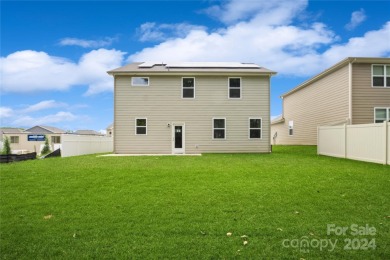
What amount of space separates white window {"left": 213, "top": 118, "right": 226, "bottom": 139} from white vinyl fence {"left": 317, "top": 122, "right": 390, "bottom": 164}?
6.04 meters

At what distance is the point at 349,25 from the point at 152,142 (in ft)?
51.0

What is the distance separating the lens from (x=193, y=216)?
4934mm

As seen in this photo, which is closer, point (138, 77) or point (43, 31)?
point (43, 31)

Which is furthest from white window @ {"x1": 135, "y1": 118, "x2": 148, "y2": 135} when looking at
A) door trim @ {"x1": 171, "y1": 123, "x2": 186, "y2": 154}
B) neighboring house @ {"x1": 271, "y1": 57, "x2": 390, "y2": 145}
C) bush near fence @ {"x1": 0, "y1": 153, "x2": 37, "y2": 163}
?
neighboring house @ {"x1": 271, "y1": 57, "x2": 390, "y2": 145}

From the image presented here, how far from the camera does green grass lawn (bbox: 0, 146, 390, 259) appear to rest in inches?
143

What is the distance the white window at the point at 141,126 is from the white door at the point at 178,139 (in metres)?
1.93

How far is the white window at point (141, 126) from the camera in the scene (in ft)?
60.5

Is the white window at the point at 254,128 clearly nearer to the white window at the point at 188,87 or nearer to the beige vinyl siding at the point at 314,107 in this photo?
the white window at the point at 188,87

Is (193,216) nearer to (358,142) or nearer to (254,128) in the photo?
(358,142)

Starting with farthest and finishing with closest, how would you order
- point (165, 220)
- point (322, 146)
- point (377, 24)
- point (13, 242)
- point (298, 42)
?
point (298, 42) < point (377, 24) < point (322, 146) < point (165, 220) < point (13, 242)

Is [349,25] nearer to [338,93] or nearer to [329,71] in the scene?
[329,71]

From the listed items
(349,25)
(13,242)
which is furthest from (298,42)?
(13,242)

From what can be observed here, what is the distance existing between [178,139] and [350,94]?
11.2 metres

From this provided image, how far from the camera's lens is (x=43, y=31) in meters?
15.6
